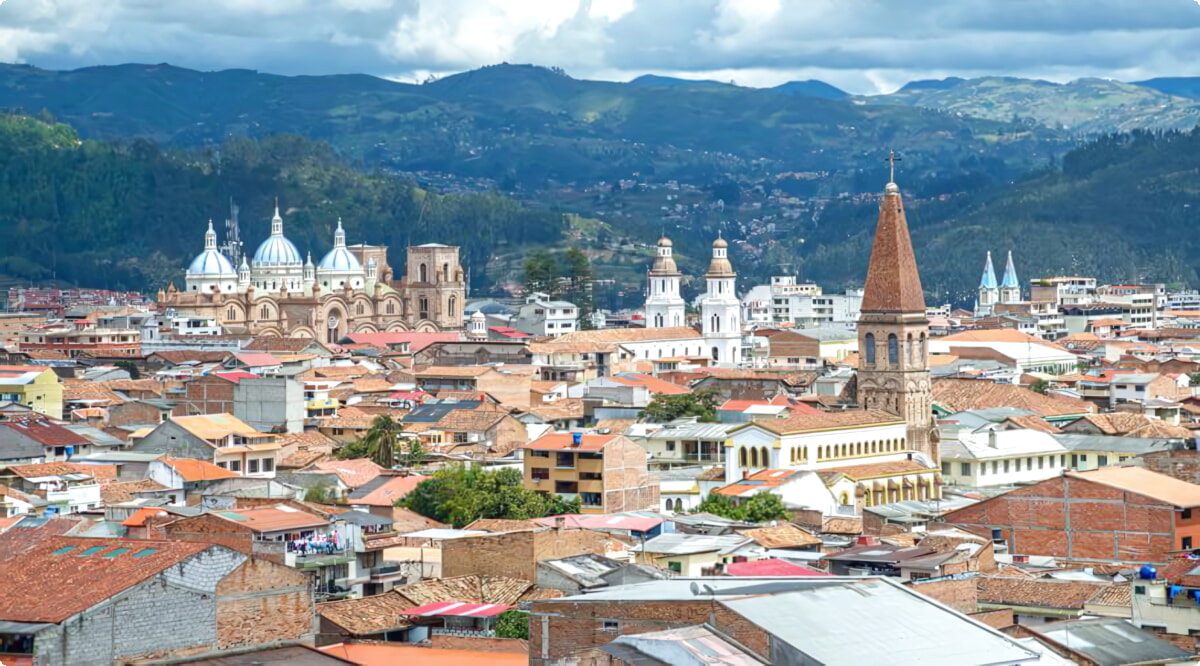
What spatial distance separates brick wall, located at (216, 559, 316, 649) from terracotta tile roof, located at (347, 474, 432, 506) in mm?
17138

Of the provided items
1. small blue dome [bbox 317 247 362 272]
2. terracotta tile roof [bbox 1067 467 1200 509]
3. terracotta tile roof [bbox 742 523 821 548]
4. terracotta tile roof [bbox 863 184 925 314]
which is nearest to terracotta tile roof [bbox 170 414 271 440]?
terracotta tile roof [bbox 863 184 925 314]

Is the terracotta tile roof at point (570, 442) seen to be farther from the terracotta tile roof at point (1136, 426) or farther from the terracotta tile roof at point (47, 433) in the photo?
the terracotta tile roof at point (1136, 426)

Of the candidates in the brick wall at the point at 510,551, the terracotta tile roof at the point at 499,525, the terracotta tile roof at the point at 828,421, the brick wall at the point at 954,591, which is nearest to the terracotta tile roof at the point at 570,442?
the terracotta tile roof at the point at 828,421

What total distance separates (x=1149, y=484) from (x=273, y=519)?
18219 mm

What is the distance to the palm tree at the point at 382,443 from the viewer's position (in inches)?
2462

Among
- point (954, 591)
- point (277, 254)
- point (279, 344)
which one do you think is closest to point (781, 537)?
point (954, 591)

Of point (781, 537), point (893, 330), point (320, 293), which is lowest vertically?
point (781, 537)

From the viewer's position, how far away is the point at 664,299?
12900 cm

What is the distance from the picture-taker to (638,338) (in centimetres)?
11538

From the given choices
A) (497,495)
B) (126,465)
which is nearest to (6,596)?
(497,495)

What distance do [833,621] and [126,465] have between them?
32.2m

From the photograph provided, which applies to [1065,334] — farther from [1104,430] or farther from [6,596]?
[6,596]

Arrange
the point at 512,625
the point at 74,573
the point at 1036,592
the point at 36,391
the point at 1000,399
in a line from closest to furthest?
the point at 74,573 < the point at 512,625 < the point at 1036,592 < the point at 36,391 < the point at 1000,399

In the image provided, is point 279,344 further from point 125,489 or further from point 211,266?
point 125,489
